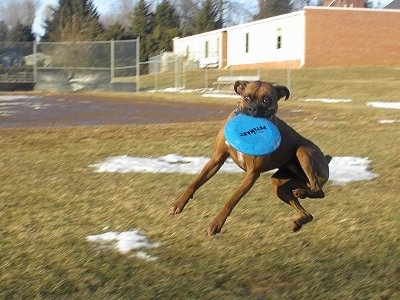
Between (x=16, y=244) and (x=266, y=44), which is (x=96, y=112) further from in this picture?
(x=266, y=44)

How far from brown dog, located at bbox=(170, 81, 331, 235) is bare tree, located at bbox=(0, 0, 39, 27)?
8616 centimetres

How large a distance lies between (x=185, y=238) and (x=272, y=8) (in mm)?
80498

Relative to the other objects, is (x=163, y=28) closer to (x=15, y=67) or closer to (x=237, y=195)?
(x=15, y=67)

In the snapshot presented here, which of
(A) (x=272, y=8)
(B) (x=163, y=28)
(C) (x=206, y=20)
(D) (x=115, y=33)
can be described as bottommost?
(D) (x=115, y=33)

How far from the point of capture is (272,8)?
3270 inches

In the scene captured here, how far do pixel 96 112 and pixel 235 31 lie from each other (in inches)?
1368

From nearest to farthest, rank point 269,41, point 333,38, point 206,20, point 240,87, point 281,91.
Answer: point 240,87 → point 281,91 → point 333,38 → point 269,41 → point 206,20

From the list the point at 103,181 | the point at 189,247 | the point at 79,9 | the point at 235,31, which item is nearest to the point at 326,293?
the point at 189,247

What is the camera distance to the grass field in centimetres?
413

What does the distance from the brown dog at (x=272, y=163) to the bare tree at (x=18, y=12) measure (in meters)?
86.2

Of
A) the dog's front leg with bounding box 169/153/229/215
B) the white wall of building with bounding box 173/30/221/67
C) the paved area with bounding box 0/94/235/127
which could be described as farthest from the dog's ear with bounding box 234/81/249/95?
the white wall of building with bounding box 173/30/221/67

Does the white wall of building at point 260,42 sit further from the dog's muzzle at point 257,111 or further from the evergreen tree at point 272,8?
the dog's muzzle at point 257,111

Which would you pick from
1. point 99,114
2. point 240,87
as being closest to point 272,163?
point 240,87

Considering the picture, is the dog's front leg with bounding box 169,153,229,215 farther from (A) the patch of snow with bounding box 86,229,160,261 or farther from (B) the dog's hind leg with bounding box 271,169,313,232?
(A) the patch of snow with bounding box 86,229,160,261
